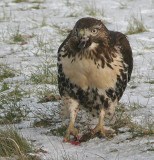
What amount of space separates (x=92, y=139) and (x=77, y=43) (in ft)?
3.22

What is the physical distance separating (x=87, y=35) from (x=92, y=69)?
332mm

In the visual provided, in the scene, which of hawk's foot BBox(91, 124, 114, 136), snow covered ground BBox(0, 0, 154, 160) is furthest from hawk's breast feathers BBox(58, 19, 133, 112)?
snow covered ground BBox(0, 0, 154, 160)

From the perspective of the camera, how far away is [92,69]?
398cm

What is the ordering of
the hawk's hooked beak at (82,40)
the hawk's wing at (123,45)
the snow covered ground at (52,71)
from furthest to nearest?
the hawk's wing at (123,45) < the snow covered ground at (52,71) < the hawk's hooked beak at (82,40)

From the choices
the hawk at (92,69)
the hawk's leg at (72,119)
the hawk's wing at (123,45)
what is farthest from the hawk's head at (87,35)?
the hawk's leg at (72,119)

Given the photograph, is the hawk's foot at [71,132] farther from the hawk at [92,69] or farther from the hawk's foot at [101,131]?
the hawk's foot at [101,131]

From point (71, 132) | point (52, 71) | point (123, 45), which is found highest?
point (123, 45)

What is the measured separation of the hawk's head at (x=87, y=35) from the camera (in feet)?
12.5

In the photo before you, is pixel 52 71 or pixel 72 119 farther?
pixel 52 71

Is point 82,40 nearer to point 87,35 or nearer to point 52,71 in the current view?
point 87,35

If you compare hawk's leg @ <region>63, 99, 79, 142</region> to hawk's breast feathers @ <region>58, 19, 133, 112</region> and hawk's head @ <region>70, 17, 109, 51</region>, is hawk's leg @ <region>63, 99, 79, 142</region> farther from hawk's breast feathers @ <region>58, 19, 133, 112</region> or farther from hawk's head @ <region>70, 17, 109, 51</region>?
hawk's head @ <region>70, 17, 109, 51</region>

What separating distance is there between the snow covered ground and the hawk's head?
0.92 metres

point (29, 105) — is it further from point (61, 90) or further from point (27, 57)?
point (27, 57)

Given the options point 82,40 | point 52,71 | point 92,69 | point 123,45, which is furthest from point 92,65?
point 52,71
